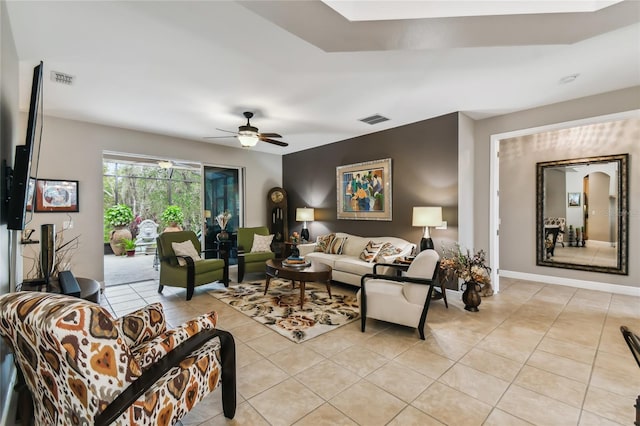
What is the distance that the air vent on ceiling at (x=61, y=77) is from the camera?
291 cm

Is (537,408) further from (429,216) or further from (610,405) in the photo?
(429,216)

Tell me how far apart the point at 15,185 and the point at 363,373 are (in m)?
2.75

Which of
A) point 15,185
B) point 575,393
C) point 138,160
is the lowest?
point 575,393

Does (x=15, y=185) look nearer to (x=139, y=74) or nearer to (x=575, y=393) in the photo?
(x=139, y=74)

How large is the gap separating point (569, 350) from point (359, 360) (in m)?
1.98

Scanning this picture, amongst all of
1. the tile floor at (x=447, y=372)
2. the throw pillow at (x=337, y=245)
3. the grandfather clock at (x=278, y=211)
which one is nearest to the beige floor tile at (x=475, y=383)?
the tile floor at (x=447, y=372)

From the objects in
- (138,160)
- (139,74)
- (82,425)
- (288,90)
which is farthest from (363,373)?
(138,160)

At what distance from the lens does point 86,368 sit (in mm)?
1071

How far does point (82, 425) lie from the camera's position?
112 cm

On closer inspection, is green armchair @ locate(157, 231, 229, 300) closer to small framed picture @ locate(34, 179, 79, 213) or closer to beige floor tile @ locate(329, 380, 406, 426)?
small framed picture @ locate(34, 179, 79, 213)

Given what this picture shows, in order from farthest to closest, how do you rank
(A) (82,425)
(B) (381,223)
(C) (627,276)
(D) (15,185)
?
(B) (381,223), (C) (627,276), (D) (15,185), (A) (82,425)

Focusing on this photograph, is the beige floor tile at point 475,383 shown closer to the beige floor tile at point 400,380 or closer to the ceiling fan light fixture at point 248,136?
the beige floor tile at point 400,380

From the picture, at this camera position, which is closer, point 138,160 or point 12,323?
point 12,323

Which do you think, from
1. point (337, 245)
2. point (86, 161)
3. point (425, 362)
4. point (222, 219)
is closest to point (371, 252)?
point (337, 245)
